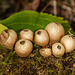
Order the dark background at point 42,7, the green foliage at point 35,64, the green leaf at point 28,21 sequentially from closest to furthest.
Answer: the green foliage at point 35,64, the green leaf at point 28,21, the dark background at point 42,7

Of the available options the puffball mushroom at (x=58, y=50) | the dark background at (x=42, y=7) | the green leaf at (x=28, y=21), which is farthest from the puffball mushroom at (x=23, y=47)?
the dark background at (x=42, y=7)

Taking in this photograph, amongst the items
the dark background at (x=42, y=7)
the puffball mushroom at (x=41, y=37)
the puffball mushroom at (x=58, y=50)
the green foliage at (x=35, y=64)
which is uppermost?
the puffball mushroom at (x=41, y=37)

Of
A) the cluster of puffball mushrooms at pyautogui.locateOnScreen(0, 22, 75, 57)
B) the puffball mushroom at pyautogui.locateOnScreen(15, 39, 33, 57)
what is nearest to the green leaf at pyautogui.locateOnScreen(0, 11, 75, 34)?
the cluster of puffball mushrooms at pyautogui.locateOnScreen(0, 22, 75, 57)

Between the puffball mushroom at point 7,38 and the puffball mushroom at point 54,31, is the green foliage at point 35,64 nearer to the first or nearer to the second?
the puffball mushroom at point 7,38

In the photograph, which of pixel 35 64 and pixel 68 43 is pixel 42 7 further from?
pixel 35 64

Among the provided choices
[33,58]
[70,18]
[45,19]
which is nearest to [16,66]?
[33,58]

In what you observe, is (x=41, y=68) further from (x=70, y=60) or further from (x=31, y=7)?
(x=31, y=7)

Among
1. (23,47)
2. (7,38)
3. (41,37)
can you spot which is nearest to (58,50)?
(41,37)
